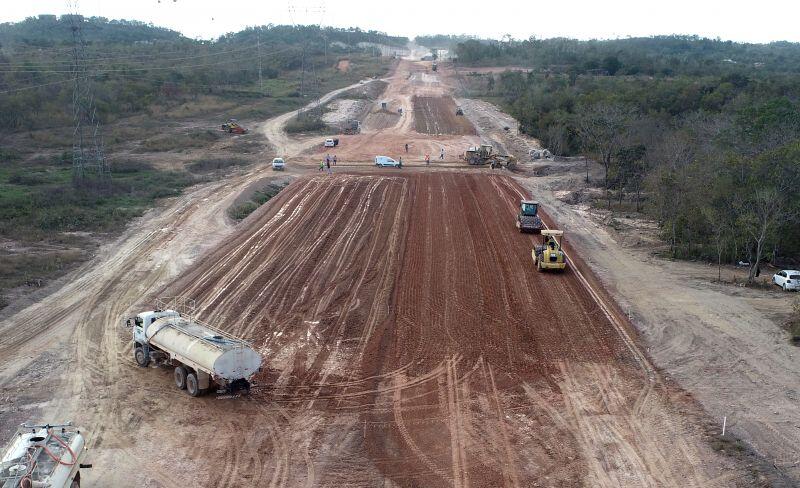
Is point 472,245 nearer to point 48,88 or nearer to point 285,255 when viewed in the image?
point 285,255

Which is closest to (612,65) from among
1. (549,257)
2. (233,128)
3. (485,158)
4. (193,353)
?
(485,158)

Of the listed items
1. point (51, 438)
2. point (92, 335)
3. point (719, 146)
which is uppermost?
point (719, 146)

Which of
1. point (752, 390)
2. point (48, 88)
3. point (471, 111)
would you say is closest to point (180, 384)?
point (752, 390)

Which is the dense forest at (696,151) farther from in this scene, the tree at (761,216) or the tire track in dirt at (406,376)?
the tire track in dirt at (406,376)

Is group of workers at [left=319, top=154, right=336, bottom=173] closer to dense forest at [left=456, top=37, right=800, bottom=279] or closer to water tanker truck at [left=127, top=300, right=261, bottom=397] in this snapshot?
dense forest at [left=456, top=37, right=800, bottom=279]

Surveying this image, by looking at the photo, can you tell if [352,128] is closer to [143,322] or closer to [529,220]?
[529,220]

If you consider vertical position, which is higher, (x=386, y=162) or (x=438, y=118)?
(x=438, y=118)

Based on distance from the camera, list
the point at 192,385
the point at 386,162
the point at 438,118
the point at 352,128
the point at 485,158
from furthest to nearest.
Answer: the point at 438,118 < the point at 352,128 < the point at 485,158 < the point at 386,162 < the point at 192,385
